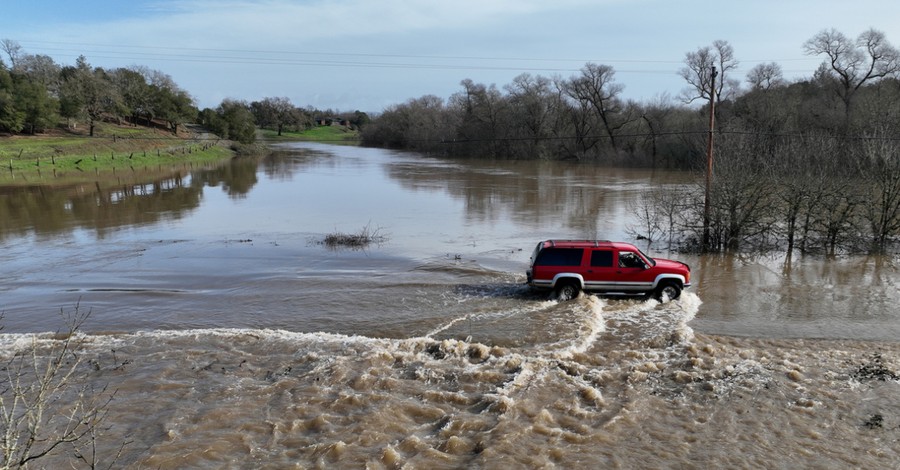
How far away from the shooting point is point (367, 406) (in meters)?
10.3

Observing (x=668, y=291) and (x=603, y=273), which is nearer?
(x=603, y=273)

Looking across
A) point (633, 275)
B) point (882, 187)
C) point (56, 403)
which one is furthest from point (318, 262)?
point (882, 187)

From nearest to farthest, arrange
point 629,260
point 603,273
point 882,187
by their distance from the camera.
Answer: point 603,273
point 629,260
point 882,187

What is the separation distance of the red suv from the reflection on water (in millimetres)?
1288

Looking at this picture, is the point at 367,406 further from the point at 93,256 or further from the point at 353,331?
the point at 93,256

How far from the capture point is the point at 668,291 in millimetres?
16297

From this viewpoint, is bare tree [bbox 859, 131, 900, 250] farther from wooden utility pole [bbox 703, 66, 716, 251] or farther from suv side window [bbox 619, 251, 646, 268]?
suv side window [bbox 619, 251, 646, 268]

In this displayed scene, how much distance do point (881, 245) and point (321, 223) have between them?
24.5 metres

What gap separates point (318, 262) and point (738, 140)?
17811 millimetres

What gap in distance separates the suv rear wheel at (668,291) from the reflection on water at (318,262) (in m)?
0.98

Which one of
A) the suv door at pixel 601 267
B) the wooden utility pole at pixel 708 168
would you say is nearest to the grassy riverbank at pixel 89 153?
the suv door at pixel 601 267

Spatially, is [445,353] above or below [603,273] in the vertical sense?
below

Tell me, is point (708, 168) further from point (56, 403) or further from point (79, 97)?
point (79, 97)

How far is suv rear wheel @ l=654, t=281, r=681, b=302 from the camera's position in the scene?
52.9 ft
